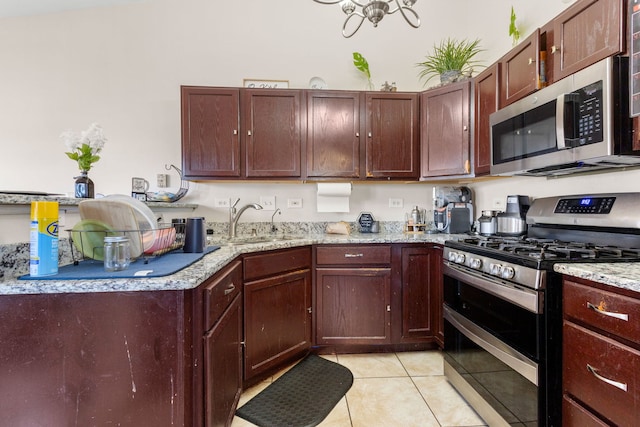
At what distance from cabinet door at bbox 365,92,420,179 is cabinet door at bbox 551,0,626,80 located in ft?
3.40

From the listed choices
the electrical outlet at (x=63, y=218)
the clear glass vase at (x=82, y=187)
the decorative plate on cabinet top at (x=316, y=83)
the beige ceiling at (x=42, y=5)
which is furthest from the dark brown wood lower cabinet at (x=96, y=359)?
the beige ceiling at (x=42, y=5)

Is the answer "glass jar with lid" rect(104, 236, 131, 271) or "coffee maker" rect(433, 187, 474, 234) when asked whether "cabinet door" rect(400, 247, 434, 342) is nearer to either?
"coffee maker" rect(433, 187, 474, 234)

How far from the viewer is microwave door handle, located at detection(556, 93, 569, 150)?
1353 millimetres

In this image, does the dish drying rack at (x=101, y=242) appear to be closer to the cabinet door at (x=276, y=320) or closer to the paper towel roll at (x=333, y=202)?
the cabinet door at (x=276, y=320)

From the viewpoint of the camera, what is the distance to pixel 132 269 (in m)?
1.05

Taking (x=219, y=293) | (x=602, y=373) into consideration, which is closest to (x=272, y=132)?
(x=219, y=293)

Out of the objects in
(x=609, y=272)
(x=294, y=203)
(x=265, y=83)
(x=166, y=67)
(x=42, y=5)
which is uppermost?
(x=42, y=5)

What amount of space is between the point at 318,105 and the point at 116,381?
213 centimetres

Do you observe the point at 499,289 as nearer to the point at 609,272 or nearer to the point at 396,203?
the point at 609,272

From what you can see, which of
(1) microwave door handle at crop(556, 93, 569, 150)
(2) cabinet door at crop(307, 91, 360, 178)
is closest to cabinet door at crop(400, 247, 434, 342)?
(2) cabinet door at crop(307, 91, 360, 178)

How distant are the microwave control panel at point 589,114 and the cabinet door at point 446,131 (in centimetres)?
88

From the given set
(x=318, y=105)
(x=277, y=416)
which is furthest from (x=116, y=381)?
(x=318, y=105)

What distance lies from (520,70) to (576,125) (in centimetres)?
60

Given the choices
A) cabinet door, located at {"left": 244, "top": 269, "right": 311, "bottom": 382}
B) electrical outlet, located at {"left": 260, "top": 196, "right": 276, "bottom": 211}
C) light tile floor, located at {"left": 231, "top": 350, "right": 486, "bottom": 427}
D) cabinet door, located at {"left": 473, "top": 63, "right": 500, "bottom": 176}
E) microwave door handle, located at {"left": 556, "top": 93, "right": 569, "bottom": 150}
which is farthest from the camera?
electrical outlet, located at {"left": 260, "top": 196, "right": 276, "bottom": 211}
